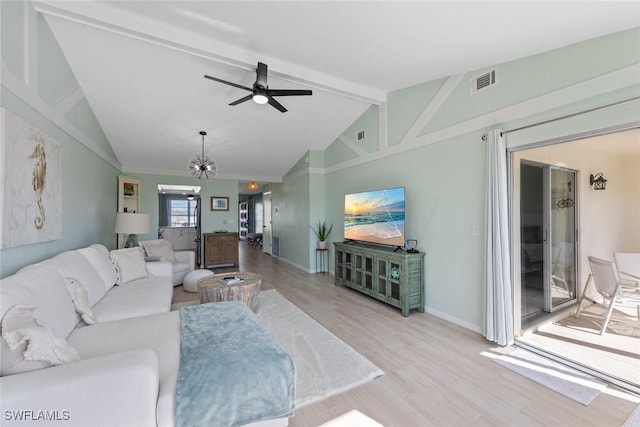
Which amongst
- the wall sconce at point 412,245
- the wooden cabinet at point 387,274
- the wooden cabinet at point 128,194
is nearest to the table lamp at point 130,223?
the wooden cabinet at point 128,194

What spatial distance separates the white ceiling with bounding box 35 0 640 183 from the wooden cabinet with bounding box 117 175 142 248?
106cm

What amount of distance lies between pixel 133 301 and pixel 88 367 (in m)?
1.53

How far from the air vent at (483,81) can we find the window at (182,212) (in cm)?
1063

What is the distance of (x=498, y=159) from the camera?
2.67 m

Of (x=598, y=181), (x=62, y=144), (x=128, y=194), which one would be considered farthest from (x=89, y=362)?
(x=128, y=194)

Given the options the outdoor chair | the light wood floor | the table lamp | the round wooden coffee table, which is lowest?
A: the light wood floor

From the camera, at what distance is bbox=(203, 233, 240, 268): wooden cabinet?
6668mm

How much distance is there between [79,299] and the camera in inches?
81.9

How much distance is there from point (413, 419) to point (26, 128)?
3705 mm

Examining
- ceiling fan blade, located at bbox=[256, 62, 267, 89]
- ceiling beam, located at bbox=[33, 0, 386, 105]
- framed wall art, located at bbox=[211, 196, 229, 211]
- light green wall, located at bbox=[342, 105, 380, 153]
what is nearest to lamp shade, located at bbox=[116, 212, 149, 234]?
ceiling beam, located at bbox=[33, 0, 386, 105]

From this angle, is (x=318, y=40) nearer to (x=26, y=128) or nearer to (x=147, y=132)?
(x=26, y=128)

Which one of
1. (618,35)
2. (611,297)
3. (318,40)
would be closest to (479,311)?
(611,297)

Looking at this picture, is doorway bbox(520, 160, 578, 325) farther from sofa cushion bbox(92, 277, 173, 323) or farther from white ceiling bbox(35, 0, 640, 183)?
sofa cushion bbox(92, 277, 173, 323)

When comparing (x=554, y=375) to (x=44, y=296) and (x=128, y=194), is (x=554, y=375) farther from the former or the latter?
(x=128, y=194)
